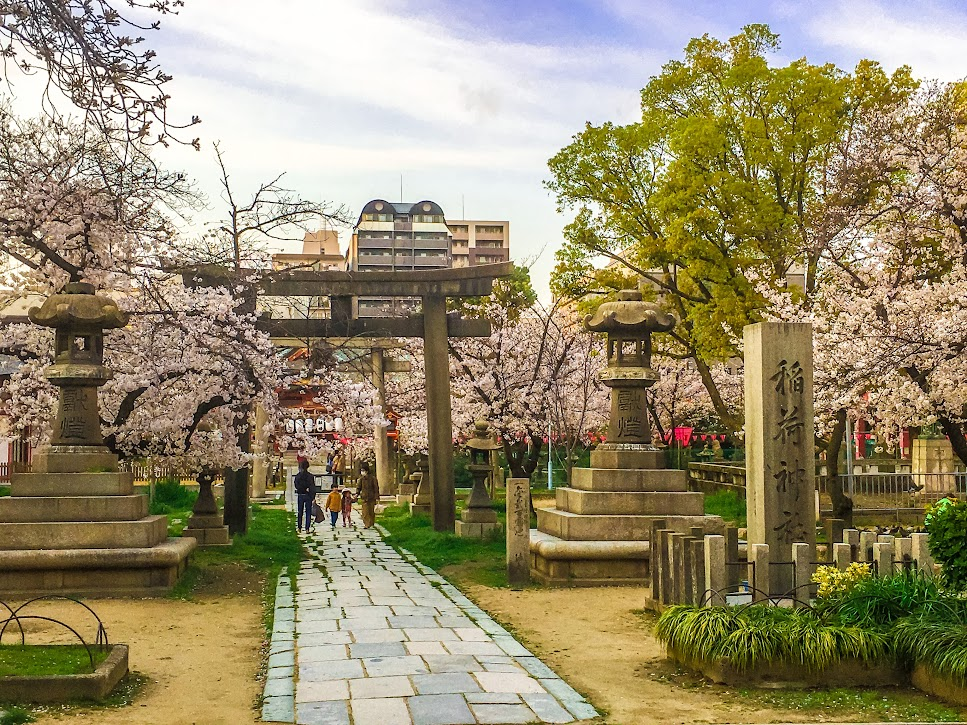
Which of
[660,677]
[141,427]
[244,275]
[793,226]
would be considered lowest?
[660,677]

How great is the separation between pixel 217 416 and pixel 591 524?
766cm

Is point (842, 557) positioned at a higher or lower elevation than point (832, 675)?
higher

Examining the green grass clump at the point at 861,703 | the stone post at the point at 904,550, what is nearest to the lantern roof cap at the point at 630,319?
the stone post at the point at 904,550

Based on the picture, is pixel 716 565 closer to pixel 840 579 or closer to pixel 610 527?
pixel 840 579

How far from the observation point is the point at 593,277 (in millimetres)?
25516

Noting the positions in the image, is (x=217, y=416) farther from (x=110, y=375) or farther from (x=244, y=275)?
(x=110, y=375)

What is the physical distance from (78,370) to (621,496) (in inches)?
277

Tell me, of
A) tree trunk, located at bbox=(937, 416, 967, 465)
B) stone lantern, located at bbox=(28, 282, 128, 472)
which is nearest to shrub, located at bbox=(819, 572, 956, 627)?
stone lantern, located at bbox=(28, 282, 128, 472)

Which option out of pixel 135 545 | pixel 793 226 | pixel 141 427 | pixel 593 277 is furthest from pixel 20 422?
pixel 793 226

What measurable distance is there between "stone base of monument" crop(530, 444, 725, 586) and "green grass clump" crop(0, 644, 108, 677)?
680 centimetres

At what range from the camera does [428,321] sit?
2244 centimetres

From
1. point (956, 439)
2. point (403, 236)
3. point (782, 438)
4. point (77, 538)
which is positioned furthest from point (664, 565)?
point (403, 236)

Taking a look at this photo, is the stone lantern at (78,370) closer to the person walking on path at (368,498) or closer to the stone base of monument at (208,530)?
the stone base of monument at (208,530)

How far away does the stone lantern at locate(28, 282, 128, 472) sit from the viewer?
13.4 m
